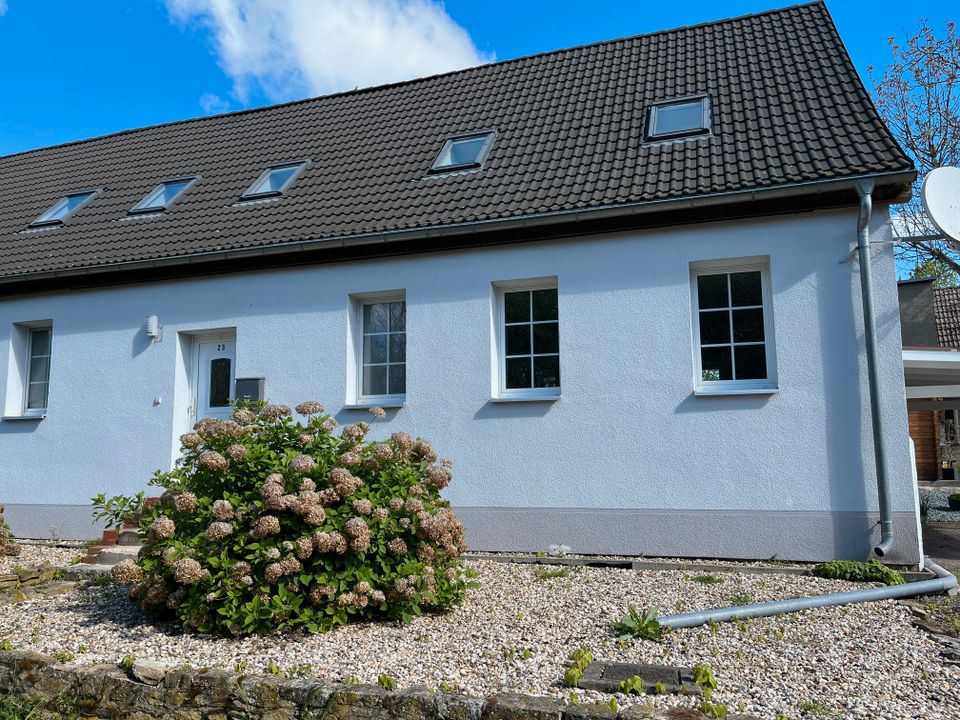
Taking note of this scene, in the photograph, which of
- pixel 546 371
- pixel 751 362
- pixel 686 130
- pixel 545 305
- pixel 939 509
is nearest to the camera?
pixel 751 362

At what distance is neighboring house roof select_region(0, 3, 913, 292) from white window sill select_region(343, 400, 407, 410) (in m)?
1.74

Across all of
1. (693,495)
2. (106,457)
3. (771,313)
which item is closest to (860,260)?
(771,313)

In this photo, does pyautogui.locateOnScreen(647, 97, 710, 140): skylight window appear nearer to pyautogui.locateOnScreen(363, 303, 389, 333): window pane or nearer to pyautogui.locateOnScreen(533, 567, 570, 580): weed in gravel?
pyautogui.locateOnScreen(363, 303, 389, 333): window pane

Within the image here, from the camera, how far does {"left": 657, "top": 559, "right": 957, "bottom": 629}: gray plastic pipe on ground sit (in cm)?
462

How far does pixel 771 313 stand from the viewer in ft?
23.4

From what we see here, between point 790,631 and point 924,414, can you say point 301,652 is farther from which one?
point 924,414

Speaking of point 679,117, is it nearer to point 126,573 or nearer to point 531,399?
point 531,399

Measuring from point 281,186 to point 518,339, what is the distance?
4274 mm

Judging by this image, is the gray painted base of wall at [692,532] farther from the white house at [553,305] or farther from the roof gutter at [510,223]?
the roof gutter at [510,223]

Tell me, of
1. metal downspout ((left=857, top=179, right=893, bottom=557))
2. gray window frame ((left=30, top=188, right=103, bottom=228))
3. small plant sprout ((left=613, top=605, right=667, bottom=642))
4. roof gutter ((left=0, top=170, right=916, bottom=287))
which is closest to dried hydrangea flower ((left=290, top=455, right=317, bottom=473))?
small plant sprout ((left=613, top=605, right=667, bottom=642))

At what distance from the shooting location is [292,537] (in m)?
4.49

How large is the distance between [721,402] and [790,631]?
278 centimetres

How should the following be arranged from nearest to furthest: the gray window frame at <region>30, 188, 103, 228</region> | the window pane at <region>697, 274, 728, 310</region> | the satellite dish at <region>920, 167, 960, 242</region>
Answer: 1. the satellite dish at <region>920, 167, 960, 242</region>
2. the window pane at <region>697, 274, 728, 310</region>
3. the gray window frame at <region>30, 188, 103, 228</region>

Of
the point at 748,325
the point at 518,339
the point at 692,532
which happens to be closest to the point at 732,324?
the point at 748,325
